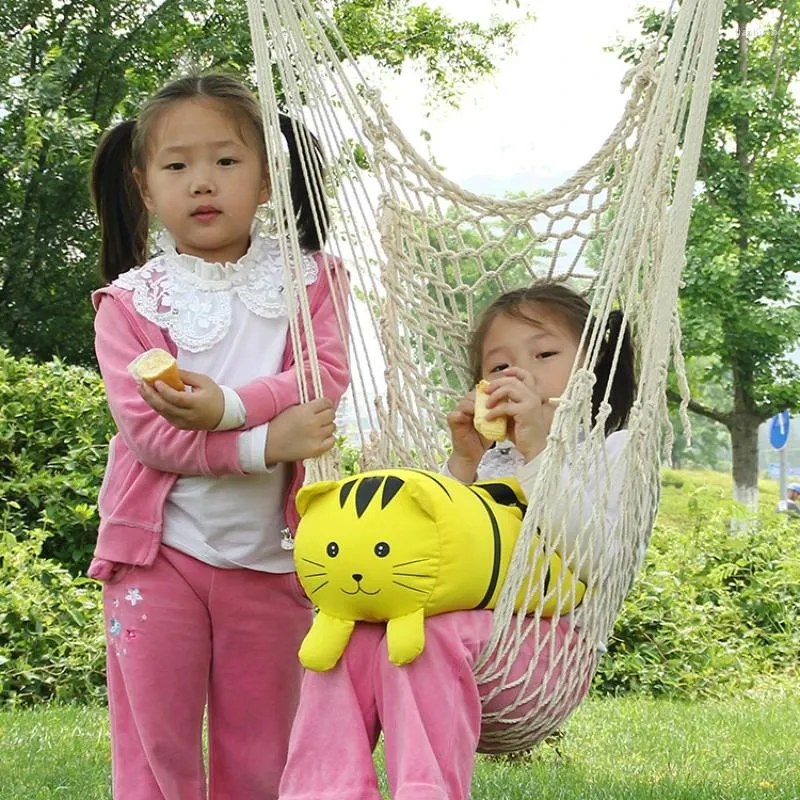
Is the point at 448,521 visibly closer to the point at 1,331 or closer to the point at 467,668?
the point at 467,668

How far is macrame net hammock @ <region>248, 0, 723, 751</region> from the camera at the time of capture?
159 centimetres

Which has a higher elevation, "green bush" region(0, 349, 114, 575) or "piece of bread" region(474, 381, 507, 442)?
"piece of bread" region(474, 381, 507, 442)

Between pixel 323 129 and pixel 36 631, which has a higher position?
pixel 323 129

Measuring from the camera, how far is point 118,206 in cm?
201

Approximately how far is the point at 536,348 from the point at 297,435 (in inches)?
16.8

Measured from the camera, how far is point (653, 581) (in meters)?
4.81

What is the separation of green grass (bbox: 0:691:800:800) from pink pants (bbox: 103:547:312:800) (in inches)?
38.4

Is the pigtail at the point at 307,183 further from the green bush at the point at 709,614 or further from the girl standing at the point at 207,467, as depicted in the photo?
the green bush at the point at 709,614

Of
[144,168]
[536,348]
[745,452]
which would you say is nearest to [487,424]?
[536,348]

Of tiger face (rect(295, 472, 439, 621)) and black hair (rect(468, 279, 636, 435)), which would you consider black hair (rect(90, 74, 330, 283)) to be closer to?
black hair (rect(468, 279, 636, 435))

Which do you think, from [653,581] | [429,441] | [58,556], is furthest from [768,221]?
[429,441]

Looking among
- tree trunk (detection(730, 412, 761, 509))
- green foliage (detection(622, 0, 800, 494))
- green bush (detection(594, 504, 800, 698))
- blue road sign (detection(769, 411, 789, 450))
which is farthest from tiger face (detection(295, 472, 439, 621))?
tree trunk (detection(730, 412, 761, 509))

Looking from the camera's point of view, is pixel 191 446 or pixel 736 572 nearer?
pixel 191 446

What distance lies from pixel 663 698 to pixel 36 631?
85.0 inches
